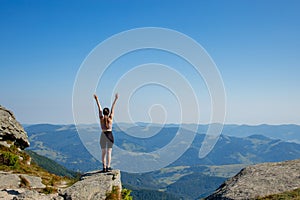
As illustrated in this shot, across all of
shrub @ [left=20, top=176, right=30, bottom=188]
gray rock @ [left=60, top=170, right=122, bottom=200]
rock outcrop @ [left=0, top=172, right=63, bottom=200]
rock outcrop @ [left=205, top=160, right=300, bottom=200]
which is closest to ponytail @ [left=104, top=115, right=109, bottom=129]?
gray rock @ [left=60, top=170, right=122, bottom=200]

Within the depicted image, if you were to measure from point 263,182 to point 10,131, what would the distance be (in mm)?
31037

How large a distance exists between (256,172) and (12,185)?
58.5ft

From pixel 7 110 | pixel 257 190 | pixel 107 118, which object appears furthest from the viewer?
pixel 7 110

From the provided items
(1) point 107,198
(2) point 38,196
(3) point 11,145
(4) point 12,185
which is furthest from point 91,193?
(3) point 11,145

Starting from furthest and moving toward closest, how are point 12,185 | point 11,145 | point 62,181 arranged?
point 11,145 < point 62,181 < point 12,185

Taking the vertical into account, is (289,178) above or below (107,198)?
above

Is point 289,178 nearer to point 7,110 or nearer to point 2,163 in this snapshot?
point 2,163

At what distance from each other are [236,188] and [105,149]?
8.69 m

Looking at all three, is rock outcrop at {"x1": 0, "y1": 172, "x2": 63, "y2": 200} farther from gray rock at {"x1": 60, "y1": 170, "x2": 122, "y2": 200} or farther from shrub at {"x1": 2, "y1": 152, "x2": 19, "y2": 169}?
shrub at {"x1": 2, "y1": 152, "x2": 19, "y2": 169}

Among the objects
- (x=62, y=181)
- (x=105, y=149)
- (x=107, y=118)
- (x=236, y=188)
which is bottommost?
(x=62, y=181)

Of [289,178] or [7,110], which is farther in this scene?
[7,110]

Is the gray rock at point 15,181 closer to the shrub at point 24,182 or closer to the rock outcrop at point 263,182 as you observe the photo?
the shrub at point 24,182

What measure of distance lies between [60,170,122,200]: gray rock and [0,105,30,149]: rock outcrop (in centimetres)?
2060

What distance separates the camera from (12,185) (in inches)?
838
